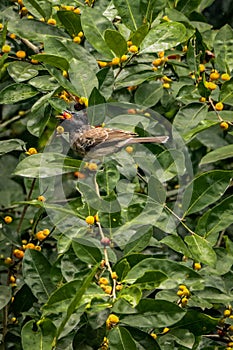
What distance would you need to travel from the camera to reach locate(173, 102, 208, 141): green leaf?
1.79m

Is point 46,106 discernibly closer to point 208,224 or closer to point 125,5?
point 125,5

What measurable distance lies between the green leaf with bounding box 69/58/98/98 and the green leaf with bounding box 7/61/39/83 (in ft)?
0.48

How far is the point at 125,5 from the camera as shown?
1.84 metres

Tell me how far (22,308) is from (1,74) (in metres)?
0.55

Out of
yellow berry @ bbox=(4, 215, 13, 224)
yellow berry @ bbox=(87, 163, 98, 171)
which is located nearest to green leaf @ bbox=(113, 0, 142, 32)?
yellow berry @ bbox=(87, 163, 98, 171)

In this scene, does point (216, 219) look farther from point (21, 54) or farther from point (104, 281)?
point (21, 54)

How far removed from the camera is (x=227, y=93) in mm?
1824

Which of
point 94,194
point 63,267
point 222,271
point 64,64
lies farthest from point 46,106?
point 222,271

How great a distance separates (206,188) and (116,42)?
0.37 metres

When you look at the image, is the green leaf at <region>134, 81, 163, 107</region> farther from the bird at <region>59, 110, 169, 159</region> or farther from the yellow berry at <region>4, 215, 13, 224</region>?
the yellow berry at <region>4, 215, 13, 224</region>

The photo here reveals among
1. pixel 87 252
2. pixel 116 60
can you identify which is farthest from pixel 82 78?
pixel 87 252

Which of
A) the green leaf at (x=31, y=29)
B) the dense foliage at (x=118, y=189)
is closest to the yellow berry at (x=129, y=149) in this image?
the dense foliage at (x=118, y=189)

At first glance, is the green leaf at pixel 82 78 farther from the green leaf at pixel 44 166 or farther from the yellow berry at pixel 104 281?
the yellow berry at pixel 104 281

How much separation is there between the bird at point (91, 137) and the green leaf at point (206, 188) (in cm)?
15
